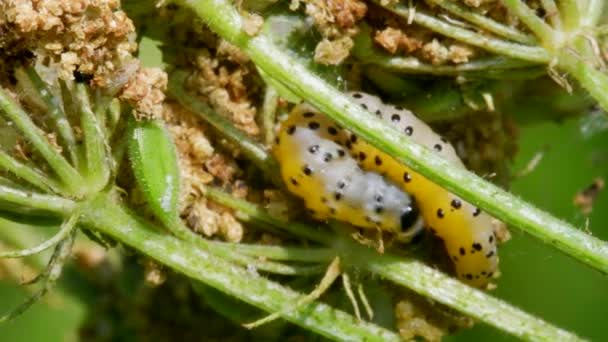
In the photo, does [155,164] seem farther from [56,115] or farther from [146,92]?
[56,115]

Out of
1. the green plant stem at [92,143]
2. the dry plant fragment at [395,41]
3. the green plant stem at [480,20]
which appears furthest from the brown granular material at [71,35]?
the green plant stem at [480,20]

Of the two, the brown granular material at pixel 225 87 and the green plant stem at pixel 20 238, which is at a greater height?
the brown granular material at pixel 225 87

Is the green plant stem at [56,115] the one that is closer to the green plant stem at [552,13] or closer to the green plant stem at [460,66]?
the green plant stem at [460,66]

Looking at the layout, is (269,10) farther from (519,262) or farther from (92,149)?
(519,262)

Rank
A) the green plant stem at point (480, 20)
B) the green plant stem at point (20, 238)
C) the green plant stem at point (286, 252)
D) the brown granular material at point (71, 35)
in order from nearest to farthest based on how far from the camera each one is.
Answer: the brown granular material at point (71, 35) → the green plant stem at point (480, 20) → the green plant stem at point (286, 252) → the green plant stem at point (20, 238)

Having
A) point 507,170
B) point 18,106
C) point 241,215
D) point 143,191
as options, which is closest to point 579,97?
point 507,170

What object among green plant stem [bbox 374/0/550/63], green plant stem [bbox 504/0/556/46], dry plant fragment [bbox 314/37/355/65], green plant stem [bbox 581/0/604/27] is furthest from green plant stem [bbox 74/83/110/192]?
green plant stem [bbox 581/0/604/27]
